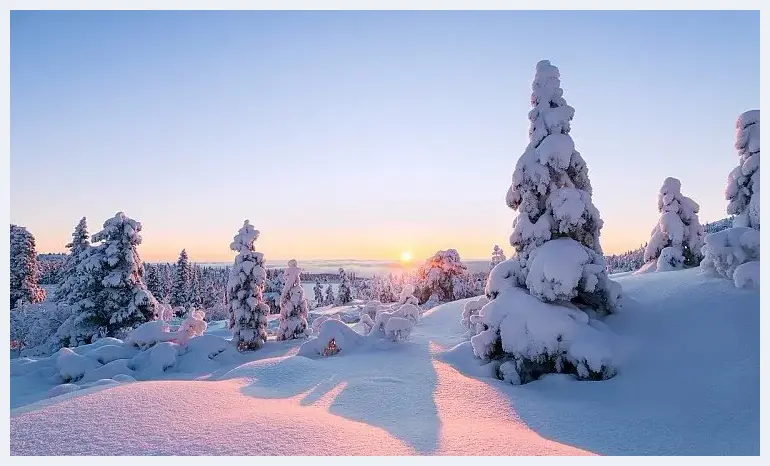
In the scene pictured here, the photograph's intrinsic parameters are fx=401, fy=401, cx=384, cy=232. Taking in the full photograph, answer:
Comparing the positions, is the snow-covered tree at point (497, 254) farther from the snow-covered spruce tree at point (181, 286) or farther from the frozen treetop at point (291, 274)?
the snow-covered spruce tree at point (181, 286)

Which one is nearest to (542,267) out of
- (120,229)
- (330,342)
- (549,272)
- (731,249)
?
(549,272)

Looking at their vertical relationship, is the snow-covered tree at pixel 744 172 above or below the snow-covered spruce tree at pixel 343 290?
above

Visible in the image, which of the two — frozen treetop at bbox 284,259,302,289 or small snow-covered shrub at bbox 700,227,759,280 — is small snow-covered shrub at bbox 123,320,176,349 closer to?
frozen treetop at bbox 284,259,302,289

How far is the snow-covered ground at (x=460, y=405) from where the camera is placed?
585 cm

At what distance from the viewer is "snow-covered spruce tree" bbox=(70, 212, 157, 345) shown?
2622 centimetres

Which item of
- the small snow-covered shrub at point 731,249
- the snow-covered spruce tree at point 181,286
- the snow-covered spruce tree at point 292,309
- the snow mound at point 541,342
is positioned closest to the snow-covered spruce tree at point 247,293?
the snow-covered spruce tree at point 292,309

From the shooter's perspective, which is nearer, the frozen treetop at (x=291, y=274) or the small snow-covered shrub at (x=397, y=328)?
the small snow-covered shrub at (x=397, y=328)

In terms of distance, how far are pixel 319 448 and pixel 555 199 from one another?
1185cm

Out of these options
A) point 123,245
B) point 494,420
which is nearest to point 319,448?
point 494,420

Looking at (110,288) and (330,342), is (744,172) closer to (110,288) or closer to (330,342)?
(330,342)

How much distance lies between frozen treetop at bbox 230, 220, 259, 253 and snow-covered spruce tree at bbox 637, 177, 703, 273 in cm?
2442

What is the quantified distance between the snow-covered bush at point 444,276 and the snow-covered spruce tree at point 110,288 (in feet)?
104

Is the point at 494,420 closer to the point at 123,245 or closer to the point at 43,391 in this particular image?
the point at 43,391

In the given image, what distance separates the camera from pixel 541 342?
12.1m
